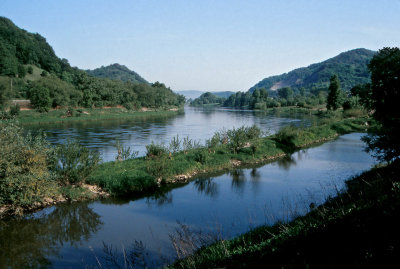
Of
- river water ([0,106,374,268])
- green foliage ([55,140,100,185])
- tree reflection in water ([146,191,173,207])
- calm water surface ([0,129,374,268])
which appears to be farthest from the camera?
tree reflection in water ([146,191,173,207])

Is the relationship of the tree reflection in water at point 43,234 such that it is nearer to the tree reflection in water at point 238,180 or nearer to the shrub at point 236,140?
the tree reflection in water at point 238,180

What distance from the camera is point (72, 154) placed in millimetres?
16422

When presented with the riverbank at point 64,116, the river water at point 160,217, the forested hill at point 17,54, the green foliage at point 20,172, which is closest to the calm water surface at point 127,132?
the riverbank at point 64,116

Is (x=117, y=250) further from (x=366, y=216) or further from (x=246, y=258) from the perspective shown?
(x=366, y=216)

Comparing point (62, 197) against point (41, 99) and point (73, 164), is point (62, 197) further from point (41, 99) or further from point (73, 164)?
point (41, 99)

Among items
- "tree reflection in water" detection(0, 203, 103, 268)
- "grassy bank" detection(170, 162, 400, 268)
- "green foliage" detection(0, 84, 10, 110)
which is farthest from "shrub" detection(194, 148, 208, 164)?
"green foliage" detection(0, 84, 10, 110)

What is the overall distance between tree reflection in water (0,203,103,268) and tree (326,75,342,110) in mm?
74566

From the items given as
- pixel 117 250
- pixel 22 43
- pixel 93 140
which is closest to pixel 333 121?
pixel 93 140

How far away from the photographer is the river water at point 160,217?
1073 cm

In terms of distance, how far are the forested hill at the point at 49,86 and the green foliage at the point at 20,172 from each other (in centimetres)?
5544

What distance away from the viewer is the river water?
10.7 m

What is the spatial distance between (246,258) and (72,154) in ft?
43.0

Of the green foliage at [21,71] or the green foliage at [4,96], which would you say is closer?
the green foliage at [4,96]

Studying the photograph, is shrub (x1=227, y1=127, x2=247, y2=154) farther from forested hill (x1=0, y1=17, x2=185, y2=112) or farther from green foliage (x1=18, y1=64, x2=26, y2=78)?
green foliage (x1=18, y1=64, x2=26, y2=78)
